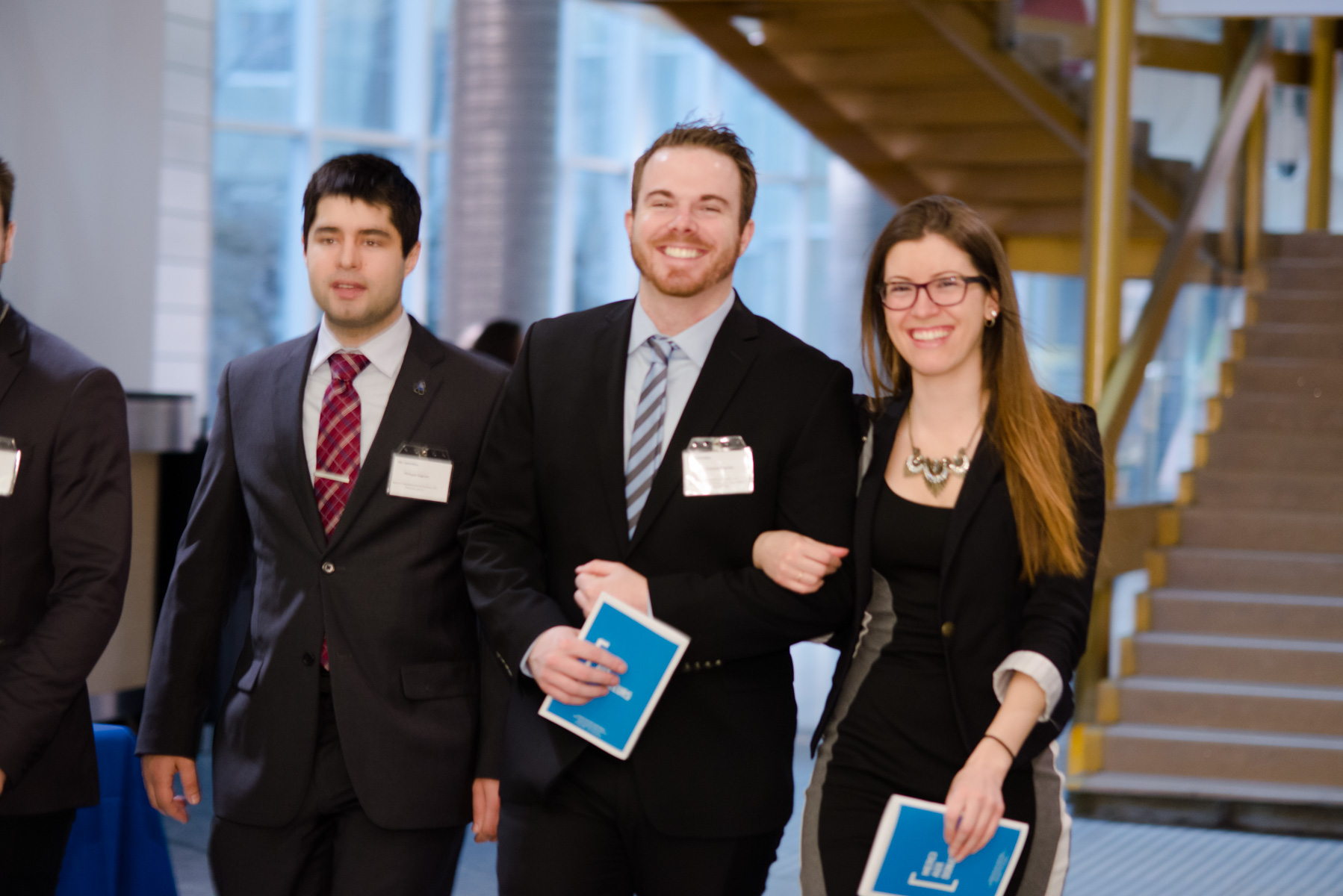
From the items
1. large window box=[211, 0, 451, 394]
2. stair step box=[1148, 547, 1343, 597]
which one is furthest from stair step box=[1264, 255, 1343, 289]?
large window box=[211, 0, 451, 394]

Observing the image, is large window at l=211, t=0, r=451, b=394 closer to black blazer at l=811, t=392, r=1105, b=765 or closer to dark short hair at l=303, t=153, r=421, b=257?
dark short hair at l=303, t=153, r=421, b=257

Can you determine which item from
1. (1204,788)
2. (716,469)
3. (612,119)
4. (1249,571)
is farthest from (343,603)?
(612,119)

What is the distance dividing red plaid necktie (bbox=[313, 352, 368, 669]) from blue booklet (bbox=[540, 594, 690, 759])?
46cm

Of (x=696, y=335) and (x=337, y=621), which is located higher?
(x=696, y=335)

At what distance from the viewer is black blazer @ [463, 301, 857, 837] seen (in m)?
1.96

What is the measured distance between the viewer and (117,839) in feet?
8.80

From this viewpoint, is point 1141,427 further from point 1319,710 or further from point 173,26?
point 173,26

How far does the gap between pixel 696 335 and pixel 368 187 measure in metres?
0.58

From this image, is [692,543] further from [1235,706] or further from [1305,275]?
[1305,275]

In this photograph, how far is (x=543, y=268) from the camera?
904cm

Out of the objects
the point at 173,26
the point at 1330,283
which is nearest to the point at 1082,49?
the point at 1330,283

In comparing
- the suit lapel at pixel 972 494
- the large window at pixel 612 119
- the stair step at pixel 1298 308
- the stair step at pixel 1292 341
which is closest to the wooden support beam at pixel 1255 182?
the stair step at pixel 1298 308

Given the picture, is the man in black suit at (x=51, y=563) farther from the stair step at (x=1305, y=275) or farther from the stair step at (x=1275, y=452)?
the stair step at (x=1305, y=275)

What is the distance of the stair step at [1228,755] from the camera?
4902mm
